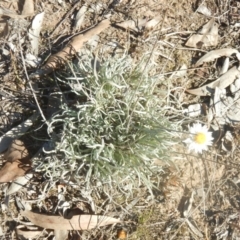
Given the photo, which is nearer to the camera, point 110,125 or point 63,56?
point 110,125

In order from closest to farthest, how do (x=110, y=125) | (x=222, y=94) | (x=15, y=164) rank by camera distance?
(x=110, y=125) → (x=15, y=164) → (x=222, y=94)

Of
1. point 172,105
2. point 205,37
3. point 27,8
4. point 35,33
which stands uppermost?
point 205,37

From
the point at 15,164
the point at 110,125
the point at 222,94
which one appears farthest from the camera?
the point at 222,94

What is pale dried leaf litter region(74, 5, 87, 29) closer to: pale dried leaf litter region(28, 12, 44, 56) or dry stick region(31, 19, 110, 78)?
dry stick region(31, 19, 110, 78)

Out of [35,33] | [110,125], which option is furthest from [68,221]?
[35,33]

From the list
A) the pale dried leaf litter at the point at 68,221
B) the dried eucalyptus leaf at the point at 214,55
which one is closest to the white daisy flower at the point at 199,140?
the dried eucalyptus leaf at the point at 214,55

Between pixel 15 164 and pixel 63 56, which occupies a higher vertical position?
pixel 63 56

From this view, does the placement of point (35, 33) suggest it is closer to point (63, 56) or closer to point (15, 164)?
point (63, 56)
